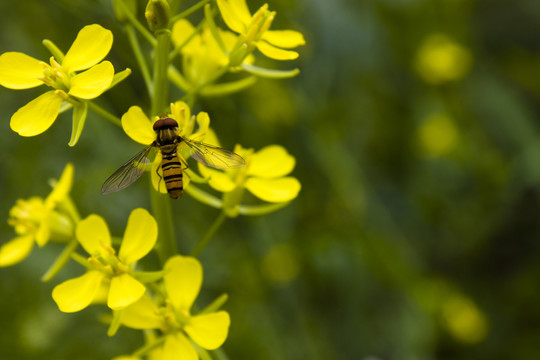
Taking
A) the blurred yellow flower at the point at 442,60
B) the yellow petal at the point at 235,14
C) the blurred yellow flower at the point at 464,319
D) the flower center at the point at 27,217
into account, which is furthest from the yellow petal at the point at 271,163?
the blurred yellow flower at the point at 442,60

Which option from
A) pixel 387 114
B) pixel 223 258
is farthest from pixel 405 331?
pixel 387 114

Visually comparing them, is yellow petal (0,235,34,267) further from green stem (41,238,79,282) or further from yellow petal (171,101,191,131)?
yellow petal (171,101,191,131)

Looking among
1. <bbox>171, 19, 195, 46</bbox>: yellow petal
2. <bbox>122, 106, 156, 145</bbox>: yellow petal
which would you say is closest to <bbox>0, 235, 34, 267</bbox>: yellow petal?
<bbox>122, 106, 156, 145</bbox>: yellow petal

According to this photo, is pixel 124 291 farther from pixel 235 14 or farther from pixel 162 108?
pixel 235 14

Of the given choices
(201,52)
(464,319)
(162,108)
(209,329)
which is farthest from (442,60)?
(209,329)

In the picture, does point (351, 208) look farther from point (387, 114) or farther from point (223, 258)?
point (387, 114)

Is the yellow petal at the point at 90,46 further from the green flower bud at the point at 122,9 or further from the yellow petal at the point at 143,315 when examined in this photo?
the yellow petal at the point at 143,315
